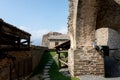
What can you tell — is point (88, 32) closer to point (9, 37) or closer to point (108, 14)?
point (108, 14)

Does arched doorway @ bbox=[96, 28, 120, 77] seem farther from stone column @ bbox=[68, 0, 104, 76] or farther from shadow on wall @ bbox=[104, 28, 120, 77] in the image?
stone column @ bbox=[68, 0, 104, 76]

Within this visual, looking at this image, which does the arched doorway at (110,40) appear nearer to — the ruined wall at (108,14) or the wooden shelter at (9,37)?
the ruined wall at (108,14)

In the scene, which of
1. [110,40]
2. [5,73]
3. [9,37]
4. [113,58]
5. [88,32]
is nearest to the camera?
[5,73]

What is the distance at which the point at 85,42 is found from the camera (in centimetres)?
1208

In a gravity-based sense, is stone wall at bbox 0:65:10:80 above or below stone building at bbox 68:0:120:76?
below

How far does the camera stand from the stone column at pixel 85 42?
38.7 ft

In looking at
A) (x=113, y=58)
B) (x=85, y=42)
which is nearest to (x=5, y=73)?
(x=85, y=42)

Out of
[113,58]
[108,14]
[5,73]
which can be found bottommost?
[5,73]

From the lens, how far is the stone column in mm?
11797

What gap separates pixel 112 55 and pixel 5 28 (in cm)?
1155

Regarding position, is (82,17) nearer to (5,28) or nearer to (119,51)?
(5,28)

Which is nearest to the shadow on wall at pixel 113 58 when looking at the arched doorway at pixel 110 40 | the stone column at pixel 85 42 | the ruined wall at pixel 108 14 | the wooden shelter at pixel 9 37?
the arched doorway at pixel 110 40

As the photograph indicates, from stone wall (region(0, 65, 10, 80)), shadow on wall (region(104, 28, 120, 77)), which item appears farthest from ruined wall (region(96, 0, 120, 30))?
stone wall (region(0, 65, 10, 80))

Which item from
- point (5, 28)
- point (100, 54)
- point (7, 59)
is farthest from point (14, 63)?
point (100, 54)
